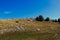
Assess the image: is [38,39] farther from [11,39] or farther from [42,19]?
[42,19]

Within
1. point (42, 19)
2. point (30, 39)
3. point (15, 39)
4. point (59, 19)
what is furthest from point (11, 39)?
point (59, 19)

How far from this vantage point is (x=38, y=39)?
38625 mm

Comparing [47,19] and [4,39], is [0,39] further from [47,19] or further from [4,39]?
[47,19]

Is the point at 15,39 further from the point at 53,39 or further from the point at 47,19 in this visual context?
the point at 47,19

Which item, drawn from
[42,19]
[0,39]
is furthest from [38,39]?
[42,19]

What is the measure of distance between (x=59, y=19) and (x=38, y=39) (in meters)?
79.7

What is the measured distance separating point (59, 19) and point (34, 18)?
18937 millimetres

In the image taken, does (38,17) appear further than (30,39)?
Yes

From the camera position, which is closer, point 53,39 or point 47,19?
point 53,39

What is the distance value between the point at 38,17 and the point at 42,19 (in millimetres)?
3585

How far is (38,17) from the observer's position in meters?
112

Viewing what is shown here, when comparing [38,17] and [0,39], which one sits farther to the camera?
[38,17]

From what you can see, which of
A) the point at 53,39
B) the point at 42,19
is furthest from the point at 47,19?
the point at 53,39

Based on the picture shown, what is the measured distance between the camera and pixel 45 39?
38594 millimetres
